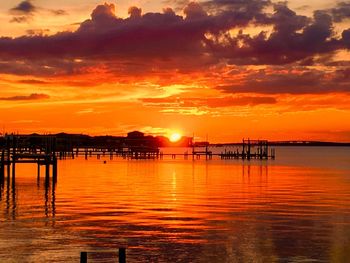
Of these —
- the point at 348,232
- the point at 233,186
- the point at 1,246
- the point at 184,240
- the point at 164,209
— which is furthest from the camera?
the point at 233,186

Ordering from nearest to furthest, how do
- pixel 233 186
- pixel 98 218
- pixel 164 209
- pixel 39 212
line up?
pixel 98 218 → pixel 39 212 → pixel 164 209 → pixel 233 186

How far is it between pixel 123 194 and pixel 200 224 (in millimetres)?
19783

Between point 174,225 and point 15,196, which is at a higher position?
point 15,196

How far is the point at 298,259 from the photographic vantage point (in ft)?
82.7

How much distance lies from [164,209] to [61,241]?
1415cm

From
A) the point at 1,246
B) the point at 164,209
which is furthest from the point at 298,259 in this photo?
the point at 164,209

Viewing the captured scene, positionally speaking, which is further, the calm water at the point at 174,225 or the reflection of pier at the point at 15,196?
the reflection of pier at the point at 15,196

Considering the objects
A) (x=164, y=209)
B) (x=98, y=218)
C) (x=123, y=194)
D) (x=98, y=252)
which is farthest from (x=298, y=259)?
(x=123, y=194)

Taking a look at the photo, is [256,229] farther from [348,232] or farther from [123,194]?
[123,194]

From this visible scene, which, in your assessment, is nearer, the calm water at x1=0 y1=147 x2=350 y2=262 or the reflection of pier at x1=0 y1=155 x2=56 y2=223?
the calm water at x1=0 y1=147 x2=350 y2=262

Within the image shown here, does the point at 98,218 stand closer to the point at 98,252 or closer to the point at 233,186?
the point at 98,252

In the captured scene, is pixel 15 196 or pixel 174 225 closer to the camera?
pixel 174 225

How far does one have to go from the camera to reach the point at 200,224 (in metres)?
34.6

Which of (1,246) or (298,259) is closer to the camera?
(298,259)
